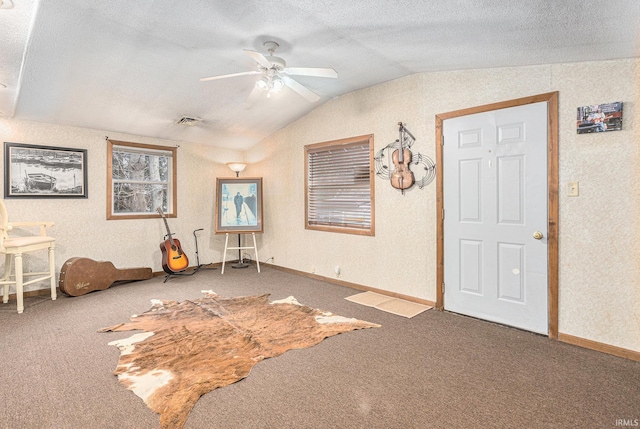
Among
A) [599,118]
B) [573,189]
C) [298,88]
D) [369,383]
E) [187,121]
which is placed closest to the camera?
[369,383]

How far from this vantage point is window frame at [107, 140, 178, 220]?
15.7 feet

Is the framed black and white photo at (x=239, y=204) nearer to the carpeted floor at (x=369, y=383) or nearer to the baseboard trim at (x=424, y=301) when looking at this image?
the baseboard trim at (x=424, y=301)

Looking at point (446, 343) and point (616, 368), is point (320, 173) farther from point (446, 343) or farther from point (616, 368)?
point (616, 368)

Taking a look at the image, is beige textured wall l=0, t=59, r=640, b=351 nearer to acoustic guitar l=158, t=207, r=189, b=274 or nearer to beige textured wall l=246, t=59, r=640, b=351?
beige textured wall l=246, t=59, r=640, b=351

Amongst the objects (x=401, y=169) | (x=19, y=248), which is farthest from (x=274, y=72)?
(x=19, y=248)

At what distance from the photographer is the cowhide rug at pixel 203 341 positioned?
6.75 ft

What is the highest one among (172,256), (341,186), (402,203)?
(341,186)

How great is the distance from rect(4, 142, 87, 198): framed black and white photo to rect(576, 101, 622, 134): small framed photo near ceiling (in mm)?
5601

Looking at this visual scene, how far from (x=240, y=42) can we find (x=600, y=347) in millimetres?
3803

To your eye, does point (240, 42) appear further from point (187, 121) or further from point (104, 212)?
point (104, 212)

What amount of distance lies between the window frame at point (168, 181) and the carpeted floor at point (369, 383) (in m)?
1.97

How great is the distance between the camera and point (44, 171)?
14.0 feet

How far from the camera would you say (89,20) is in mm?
2523

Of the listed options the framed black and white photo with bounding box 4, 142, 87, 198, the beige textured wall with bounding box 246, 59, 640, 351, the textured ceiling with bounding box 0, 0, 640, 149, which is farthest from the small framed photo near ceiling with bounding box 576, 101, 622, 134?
the framed black and white photo with bounding box 4, 142, 87, 198
